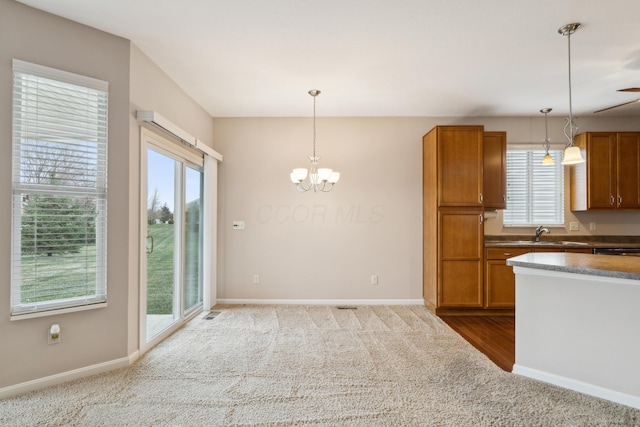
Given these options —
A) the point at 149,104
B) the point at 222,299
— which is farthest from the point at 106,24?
the point at 222,299

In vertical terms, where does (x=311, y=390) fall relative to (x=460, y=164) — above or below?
below

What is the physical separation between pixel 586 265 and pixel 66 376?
3.97 m

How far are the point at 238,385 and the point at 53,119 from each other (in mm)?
2433

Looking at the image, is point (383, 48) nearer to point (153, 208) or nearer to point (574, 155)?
point (574, 155)

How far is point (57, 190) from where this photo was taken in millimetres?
2438

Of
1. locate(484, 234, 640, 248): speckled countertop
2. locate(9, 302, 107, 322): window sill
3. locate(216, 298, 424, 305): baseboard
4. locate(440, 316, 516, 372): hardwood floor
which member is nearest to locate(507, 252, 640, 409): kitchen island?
locate(440, 316, 516, 372): hardwood floor

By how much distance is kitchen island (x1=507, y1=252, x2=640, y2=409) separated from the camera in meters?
2.19

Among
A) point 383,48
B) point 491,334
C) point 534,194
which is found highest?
point 383,48

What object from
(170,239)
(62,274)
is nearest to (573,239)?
(170,239)

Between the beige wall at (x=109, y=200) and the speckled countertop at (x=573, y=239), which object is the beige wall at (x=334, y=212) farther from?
the beige wall at (x=109, y=200)

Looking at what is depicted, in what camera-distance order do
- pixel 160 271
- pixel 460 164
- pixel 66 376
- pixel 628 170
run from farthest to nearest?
pixel 628 170 → pixel 460 164 → pixel 160 271 → pixel 66 376

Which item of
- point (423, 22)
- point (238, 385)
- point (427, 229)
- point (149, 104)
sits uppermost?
point (423, 22)

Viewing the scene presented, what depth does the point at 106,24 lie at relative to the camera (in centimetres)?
254

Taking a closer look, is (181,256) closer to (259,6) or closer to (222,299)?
(222,299)
